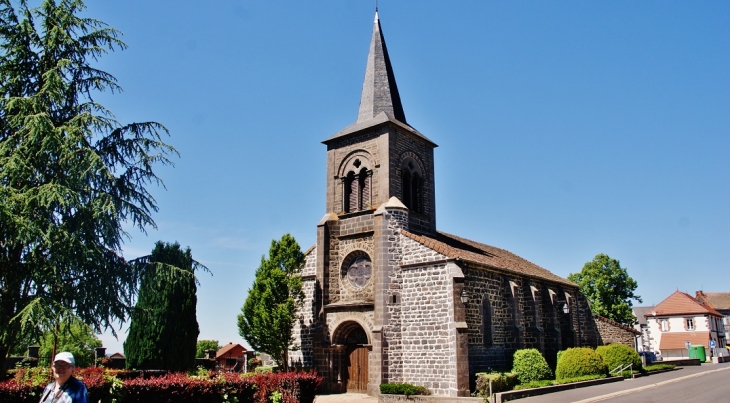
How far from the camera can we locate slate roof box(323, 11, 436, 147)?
27.0m

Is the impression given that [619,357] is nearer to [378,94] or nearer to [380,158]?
[380,158]

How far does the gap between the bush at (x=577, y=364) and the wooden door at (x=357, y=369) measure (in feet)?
30.7

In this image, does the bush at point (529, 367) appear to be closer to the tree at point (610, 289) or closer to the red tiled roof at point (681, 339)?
the tree at point (610, 289)

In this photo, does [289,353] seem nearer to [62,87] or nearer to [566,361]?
[566,361]

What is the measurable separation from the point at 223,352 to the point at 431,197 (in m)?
35.9

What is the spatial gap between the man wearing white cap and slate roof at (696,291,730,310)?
296 feet

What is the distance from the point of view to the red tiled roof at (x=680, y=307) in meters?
65.1

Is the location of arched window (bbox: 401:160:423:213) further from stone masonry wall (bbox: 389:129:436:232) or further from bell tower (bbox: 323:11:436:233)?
stone masonry wall (bbox: 389:129:436:232)

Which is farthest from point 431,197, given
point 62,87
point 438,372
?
point 62,87

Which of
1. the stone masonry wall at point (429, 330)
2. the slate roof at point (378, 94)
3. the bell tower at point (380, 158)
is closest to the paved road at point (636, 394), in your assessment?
the stone masonry wall at point (429, 330)

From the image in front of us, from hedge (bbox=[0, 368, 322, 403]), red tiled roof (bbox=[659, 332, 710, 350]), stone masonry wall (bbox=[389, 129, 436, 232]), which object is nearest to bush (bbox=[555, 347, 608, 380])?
stone masonry wall (bbox=[389, 129, 436, 232])

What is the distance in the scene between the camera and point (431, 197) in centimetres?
2777

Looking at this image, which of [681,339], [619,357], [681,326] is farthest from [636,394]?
[681,326]

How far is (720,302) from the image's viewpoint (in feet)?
271
